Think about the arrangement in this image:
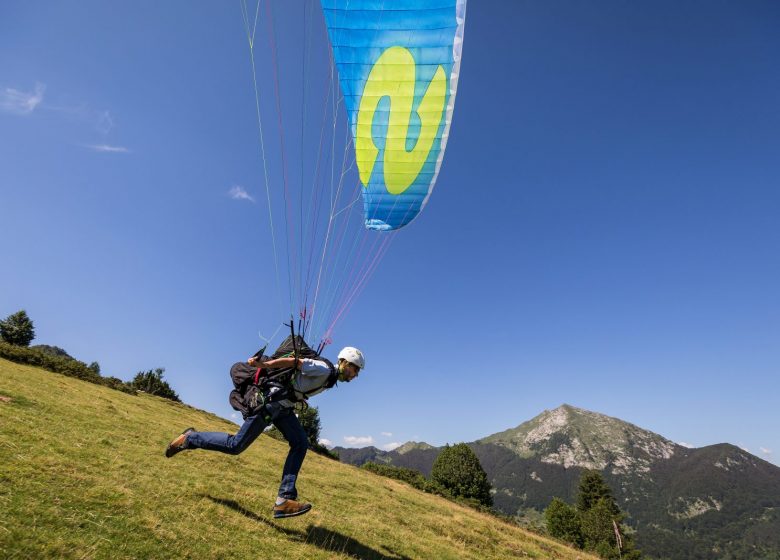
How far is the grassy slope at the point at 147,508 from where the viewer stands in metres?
3.58

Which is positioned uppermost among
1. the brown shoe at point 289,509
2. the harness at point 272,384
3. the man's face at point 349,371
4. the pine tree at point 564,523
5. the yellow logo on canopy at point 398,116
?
the yellow logo on canopy at point 398,116

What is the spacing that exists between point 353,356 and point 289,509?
6.79ft

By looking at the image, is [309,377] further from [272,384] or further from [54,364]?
[54,364]

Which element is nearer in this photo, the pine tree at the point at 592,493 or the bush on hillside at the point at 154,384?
the bush on hillside at the point at 154,384

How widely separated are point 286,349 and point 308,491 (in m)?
6.32

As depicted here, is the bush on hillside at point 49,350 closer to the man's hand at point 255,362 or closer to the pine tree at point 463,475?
the man's hand at point 255,362

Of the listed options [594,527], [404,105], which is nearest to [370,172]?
[404,105]

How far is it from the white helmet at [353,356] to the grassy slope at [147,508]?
7.38ft

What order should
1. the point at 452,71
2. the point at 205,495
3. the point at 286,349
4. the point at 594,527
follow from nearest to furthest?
the point at 286,349 → the point at 205,495 → the point at 452,71 → the point at 594,527

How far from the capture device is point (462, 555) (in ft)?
26.2

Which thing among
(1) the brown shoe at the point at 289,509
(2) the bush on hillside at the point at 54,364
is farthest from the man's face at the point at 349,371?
(2) the bush on hillside at the point at 54,364

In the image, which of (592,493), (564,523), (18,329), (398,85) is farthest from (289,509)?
(592,493)

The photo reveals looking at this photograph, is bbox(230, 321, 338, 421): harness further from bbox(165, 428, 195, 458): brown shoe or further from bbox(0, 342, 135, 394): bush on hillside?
bbox(0, 342, 135, 394): bush on hillside

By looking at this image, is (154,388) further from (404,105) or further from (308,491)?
(404,105)
